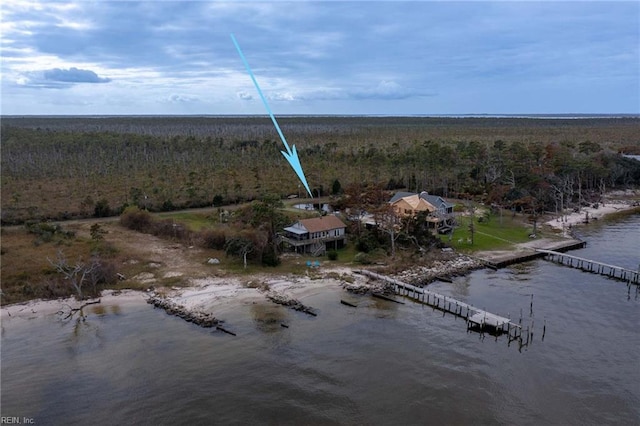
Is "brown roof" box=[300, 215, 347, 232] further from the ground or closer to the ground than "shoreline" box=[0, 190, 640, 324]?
further from the ground

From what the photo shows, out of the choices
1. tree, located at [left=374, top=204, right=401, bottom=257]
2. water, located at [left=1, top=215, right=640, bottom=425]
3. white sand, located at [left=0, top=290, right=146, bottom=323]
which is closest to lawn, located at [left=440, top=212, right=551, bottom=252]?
tree, located at [left=374, top=204, right=401, bottom=257]

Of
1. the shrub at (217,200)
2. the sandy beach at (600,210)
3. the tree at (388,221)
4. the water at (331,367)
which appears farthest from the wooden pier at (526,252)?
the shrub at (217,200)

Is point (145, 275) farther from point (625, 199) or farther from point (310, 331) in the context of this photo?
point (625, 199)

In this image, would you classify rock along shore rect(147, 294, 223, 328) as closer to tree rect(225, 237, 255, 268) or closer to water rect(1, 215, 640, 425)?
water rect(1, 215, 640, 425)

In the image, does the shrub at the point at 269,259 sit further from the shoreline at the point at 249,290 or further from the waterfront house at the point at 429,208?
the waterfront house at the point at 429,208

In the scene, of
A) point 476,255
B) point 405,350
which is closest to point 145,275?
point 405,350

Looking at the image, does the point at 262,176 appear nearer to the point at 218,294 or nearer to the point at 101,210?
the point at 101,210

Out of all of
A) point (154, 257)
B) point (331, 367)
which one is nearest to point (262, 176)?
point (154, 257)
